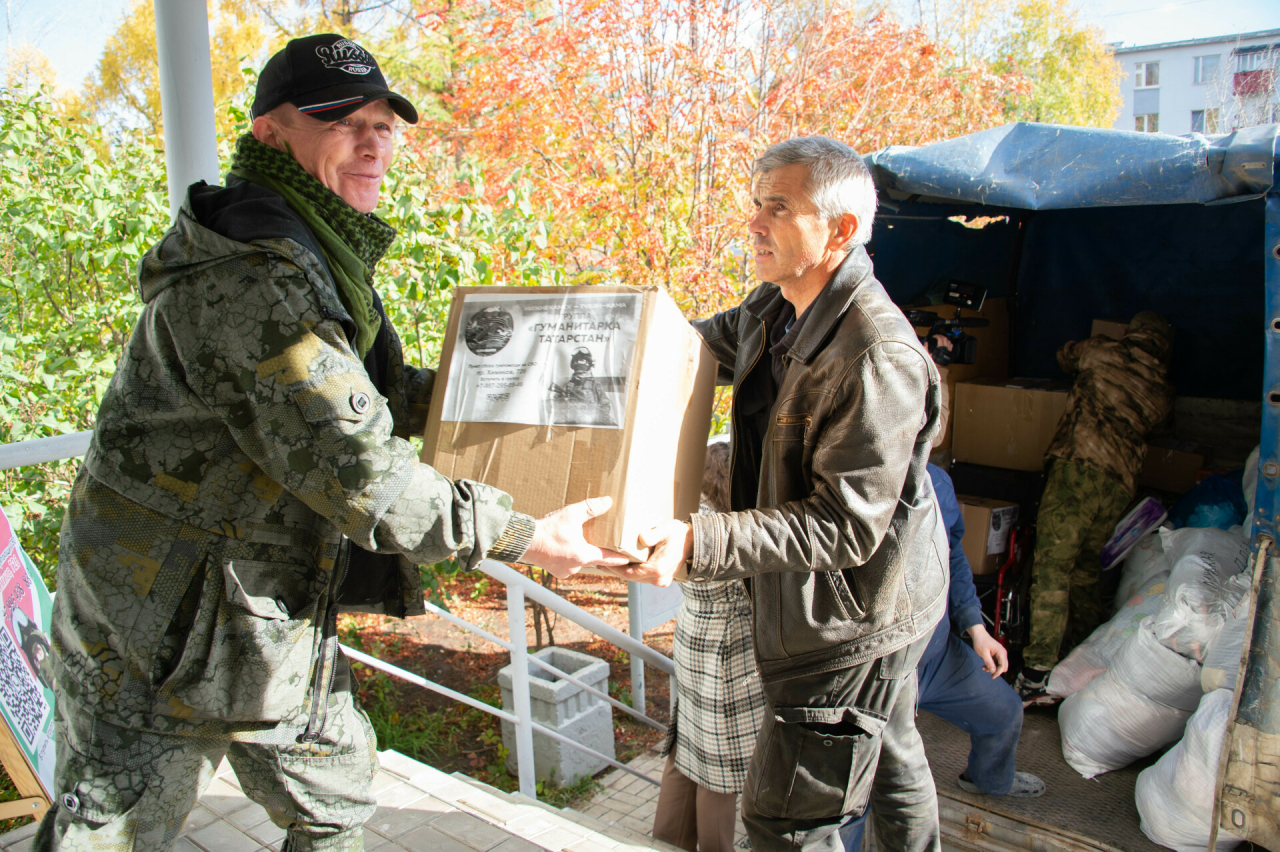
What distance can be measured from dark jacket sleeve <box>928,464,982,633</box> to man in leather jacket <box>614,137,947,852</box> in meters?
0.74

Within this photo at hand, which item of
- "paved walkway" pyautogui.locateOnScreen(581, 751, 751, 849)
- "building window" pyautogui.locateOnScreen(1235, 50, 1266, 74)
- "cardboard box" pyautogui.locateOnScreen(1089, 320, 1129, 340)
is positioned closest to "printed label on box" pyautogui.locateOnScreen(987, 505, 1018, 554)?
"cardboard box" pyautogui.locateOnScreen(1089, 320, 1129, 340)

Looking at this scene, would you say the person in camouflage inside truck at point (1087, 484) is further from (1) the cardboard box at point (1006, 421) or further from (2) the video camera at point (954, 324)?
(2) the video camera at point (954, 324)

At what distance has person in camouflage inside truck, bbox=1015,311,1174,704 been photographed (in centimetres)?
370

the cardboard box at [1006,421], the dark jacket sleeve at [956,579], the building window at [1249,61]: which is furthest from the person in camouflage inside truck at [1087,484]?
the building window at [1249,61]

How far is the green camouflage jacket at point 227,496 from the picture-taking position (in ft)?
4.64

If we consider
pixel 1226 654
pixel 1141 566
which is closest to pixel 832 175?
pixel 1226 654

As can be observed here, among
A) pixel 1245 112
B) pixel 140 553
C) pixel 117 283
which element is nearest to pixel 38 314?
pixel 117 283

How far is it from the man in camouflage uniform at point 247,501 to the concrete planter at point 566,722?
2.89 meters

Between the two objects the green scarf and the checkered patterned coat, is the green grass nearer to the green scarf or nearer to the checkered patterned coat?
the checkered patterned coat

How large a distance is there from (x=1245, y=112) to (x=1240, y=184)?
83.8ft

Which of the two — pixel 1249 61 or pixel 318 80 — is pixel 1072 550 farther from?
pixel 1249 61

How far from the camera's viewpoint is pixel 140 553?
4.94 ft

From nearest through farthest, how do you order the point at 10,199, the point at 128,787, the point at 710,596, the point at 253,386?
the point at 253,386 < the point at 128,787 < the point at 710,596 < the point at 10,199

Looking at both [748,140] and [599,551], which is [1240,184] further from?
Result: [748,140]
